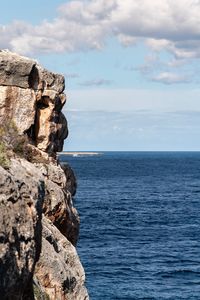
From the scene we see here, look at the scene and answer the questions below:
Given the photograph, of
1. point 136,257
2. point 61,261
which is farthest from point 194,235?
point 61,261

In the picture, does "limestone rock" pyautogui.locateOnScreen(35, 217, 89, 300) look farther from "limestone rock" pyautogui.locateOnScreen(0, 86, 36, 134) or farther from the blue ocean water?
the blue ocean water

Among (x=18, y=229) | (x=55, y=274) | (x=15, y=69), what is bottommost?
(x=55, y=274)

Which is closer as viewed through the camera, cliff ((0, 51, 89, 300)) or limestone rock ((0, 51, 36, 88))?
cliff ((0, 51, 89, 300))

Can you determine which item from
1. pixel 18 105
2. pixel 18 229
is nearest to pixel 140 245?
pixel 18 105

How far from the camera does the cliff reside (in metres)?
11.8

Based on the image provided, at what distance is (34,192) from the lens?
42.2 ft

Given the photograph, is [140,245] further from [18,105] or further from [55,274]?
[55,274]

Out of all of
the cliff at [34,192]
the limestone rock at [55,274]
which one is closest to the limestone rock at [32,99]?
the cliff at [34,192]

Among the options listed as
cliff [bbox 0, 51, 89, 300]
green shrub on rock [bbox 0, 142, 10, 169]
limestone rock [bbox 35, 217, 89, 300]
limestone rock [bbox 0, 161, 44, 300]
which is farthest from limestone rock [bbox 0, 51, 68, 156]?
limestone rock [bbox 0, 161, 44, 300]

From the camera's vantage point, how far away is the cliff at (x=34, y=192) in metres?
11.8

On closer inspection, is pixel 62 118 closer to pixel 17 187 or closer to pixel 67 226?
pixel 67 226

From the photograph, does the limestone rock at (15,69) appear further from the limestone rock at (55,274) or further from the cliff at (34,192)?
the limestone rock at (55,274)

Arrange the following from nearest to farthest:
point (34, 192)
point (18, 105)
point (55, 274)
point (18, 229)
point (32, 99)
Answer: point (18, 229)
point (34, 192)
point (55, 274)
point (18, 105)
point (32, 99)

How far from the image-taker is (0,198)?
11.5 metres
